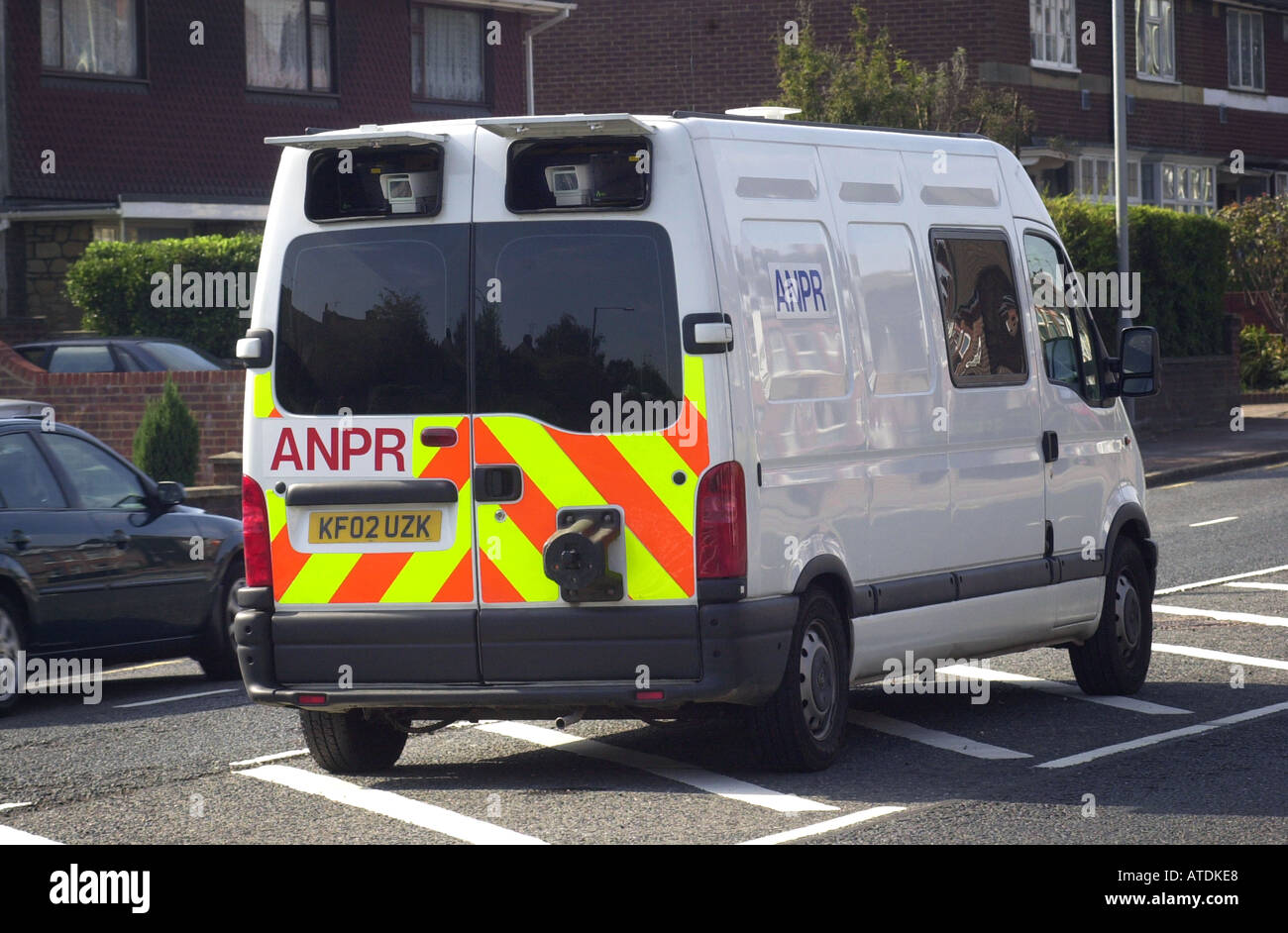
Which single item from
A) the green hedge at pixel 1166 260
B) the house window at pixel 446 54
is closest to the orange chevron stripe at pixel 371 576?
the green hedge at pixel 1166 260

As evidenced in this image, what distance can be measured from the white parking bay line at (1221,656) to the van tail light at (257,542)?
5.65 m

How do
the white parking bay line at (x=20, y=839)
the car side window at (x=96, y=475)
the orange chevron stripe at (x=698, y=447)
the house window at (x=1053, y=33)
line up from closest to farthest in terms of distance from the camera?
the white parking bay line at (x=20, y=839) → the orange chevron stripe at (x=698, y=447) → the car side window at (x=96, y=475) → the house window at (x=1053, y=33)

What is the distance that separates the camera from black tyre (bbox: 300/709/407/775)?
27.9 feet

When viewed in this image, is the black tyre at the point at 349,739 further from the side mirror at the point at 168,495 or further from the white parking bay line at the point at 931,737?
the side mirror at the point at 168,495

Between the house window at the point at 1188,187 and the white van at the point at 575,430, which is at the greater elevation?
the house window at the point at 1188,187

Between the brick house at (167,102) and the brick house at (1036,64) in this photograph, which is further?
the brick house at (1036,64)

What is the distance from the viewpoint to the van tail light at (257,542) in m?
8.13

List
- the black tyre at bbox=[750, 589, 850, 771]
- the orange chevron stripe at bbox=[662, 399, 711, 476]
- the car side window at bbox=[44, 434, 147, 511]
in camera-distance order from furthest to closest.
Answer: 1. the car side window at bbox=[44, 434, 147, 511]
2. the black tyre at bbox=[750, 589, 850, 771]
3. the orange chevron stripe at bbox=[662, 399, 711, 476]

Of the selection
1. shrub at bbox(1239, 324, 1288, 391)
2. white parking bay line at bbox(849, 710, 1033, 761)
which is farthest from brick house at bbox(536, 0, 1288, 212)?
white parking bay line at bbox(849, 710, 1033, 761)

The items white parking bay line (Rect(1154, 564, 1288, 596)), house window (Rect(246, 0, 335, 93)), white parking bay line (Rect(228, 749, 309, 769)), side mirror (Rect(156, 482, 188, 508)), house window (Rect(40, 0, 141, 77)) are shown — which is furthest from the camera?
house window (Rect(246, 0, 335, 93))

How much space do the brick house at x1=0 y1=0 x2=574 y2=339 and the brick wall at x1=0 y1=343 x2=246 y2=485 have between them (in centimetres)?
471

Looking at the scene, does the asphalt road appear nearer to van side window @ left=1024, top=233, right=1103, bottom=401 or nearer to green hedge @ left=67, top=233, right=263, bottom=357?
van side window @ left=1024, top=233, right=1103, bottom=401
